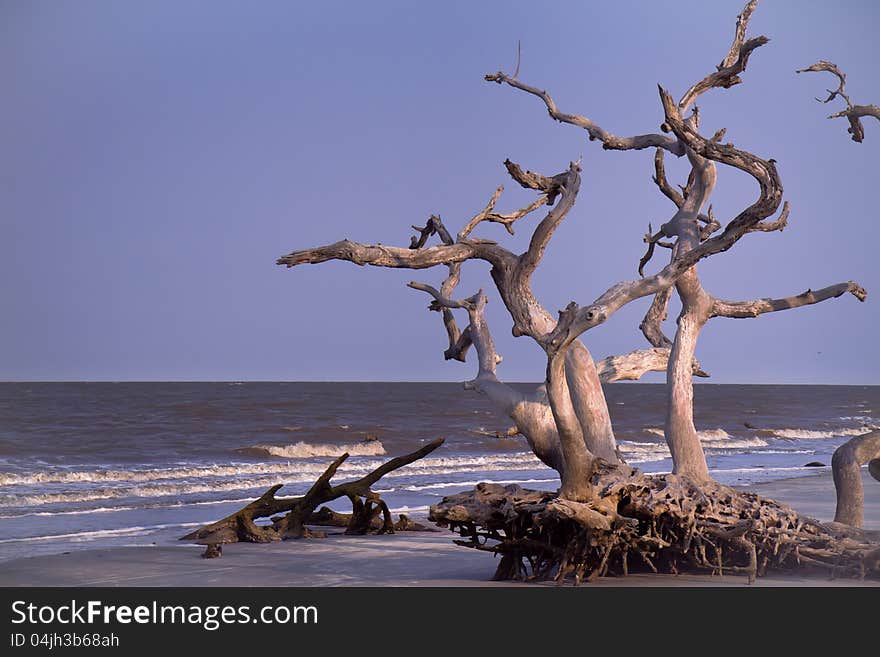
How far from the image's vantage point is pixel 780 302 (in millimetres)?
10430

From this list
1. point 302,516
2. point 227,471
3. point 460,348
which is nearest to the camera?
point 460,348

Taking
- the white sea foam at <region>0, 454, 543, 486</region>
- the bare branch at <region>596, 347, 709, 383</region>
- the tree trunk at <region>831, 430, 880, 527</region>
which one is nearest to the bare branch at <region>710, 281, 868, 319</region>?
the bare branch at <region>596, 347, 709, 383</region>

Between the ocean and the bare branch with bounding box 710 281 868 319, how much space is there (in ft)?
9.66

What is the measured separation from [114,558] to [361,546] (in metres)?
2.64

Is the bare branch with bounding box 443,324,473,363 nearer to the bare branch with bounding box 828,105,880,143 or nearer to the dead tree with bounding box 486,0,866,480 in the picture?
the dead tree with bounding box 486,0,866,480

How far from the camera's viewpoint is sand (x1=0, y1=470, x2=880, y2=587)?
8773 mm

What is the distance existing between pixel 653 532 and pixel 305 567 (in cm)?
354

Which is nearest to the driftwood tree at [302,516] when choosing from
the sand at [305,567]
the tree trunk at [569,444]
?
the sand at [305,567]

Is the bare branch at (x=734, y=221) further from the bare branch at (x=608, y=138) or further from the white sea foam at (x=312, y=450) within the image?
the white sea foam at (x=312, y=450)

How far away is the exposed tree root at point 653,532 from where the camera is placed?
8219 millimetres

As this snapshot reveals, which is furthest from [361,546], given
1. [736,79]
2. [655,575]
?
[736,79]

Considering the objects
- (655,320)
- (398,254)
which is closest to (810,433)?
(655,320)

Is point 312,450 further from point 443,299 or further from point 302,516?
point 443,299
